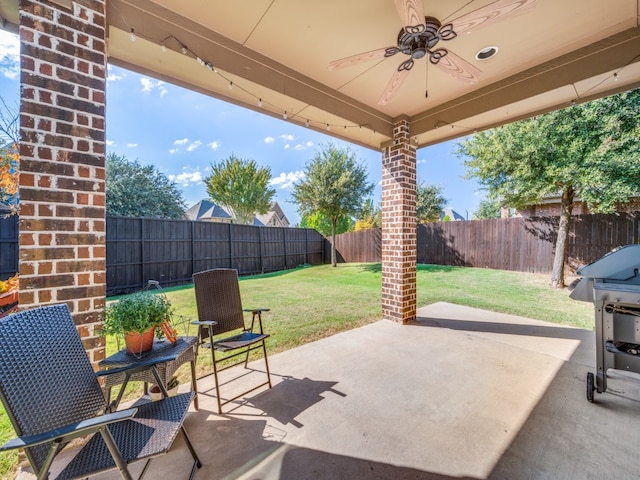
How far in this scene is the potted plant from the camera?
1657 millimetres

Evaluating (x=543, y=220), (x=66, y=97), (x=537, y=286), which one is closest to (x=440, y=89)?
(x=66, y=97)

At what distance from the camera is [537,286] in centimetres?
673

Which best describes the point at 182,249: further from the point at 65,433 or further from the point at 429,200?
the point at 429,200

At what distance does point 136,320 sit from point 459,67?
9.98 feet

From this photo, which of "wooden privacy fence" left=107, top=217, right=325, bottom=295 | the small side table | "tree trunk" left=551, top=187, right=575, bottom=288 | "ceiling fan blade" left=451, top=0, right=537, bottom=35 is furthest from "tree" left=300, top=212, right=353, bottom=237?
the small side table

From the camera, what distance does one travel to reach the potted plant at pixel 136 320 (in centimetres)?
166

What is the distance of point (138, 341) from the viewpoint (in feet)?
5.65

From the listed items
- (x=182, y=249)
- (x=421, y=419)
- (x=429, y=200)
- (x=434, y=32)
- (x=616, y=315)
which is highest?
(x=429, y=200)

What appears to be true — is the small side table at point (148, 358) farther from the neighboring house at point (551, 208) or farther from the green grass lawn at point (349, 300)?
the neighboring house at point (551, 208)

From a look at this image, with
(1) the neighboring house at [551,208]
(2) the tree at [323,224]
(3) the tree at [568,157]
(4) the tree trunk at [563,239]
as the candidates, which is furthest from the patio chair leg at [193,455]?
(2) the tree at [323,224]

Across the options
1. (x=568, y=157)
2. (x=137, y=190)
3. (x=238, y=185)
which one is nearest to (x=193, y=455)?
(x=568, y=157)

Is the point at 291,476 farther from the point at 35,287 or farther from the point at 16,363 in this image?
the point at 35,287

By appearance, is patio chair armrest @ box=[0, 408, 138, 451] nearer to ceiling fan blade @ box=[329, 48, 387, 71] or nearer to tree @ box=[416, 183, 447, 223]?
ceiling fan blade @ box=[329, 48, 387, 71]

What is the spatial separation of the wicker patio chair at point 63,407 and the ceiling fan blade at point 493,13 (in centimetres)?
283
